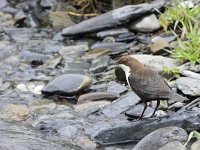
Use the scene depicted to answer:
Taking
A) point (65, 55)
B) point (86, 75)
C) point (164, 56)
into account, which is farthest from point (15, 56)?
point (164, 56)

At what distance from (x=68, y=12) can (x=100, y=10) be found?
1.82 ft

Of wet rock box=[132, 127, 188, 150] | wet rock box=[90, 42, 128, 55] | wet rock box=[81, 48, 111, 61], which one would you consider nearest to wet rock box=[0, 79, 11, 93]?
wet rock box=[81, 48, 111, 61]

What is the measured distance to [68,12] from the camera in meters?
9.84

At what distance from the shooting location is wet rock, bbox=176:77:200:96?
19.9ft

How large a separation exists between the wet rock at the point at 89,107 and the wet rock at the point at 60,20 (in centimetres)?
322

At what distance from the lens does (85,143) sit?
5.71 metres

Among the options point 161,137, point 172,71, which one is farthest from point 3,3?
point 161,137

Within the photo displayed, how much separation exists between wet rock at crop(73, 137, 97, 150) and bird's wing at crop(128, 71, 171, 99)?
2.28 ft

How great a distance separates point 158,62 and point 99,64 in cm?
105

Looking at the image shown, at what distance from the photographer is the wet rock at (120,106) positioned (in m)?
6.37

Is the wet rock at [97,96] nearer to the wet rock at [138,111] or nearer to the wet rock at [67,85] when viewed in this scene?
the wet rock at [67,85]

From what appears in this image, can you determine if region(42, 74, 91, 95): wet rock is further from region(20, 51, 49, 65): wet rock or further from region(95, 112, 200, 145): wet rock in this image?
region(95, 112, 200, 145): wet rock

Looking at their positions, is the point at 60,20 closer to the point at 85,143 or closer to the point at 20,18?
the point at 20,18

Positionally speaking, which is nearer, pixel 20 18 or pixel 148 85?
pixel 148 85
